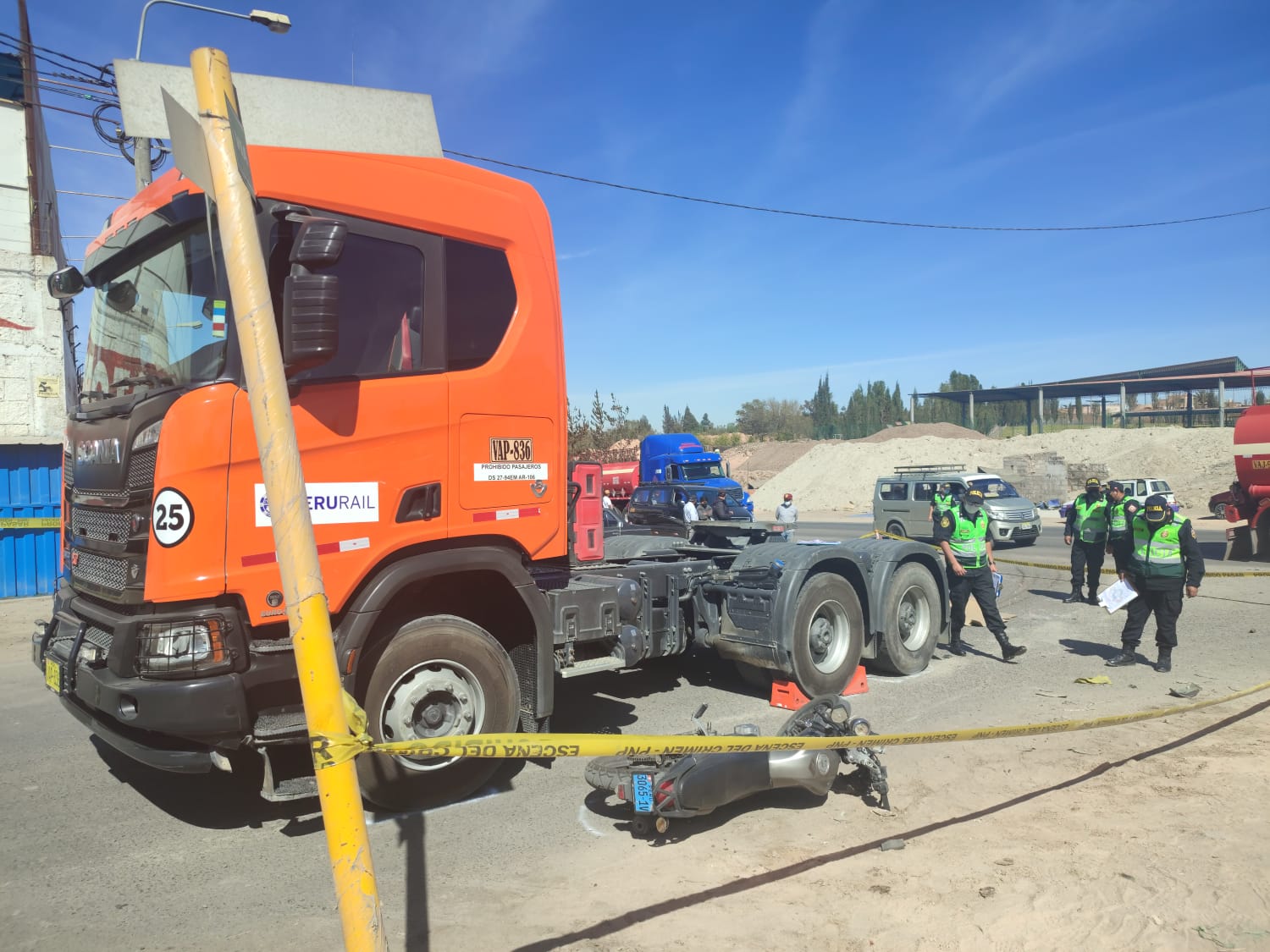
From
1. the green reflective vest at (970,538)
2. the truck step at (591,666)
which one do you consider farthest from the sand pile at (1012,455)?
the truck step at (591,666)

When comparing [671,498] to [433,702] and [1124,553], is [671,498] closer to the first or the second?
[1124,553]

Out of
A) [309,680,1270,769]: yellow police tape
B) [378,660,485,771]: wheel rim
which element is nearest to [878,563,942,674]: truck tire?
[309,680,1270,769]: yellow police tape

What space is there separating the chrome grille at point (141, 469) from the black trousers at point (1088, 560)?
11.1 meters

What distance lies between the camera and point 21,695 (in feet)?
23.9

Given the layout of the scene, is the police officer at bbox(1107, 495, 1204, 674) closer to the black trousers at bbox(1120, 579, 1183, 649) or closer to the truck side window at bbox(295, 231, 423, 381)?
the black trousers at bbox(1120, 579, 1183, 649)

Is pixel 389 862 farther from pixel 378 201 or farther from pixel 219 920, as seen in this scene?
pixel 378 201

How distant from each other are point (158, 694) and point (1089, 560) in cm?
1129

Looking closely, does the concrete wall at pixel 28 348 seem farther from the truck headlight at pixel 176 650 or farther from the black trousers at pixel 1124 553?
the black trousers at pixel 1124 553

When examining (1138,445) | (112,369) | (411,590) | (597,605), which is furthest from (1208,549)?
(1138,445)

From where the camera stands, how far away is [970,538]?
Answer: 8.81 metres

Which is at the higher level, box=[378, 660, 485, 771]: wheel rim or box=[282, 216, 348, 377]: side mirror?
box=[282, 216, 348, 377]: side mirror

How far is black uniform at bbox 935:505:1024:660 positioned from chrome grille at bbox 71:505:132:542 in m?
7.34

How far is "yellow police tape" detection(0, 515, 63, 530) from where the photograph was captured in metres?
11.9

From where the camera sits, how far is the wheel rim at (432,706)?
435cm
